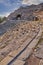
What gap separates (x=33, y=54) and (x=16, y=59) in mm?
579

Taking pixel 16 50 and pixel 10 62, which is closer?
pixel 10 62

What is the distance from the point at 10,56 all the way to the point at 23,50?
59 cm

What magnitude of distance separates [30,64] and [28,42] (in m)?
1.55

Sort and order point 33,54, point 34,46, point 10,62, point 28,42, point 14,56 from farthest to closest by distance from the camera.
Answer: point 28,42 < point 34,46 < point 33,54 < point 14,56 < point 10,62

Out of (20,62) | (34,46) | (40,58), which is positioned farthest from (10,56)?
(34,46)

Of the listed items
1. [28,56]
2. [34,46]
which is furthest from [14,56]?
[34,46]

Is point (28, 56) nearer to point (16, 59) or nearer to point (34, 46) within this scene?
point (16, 59)

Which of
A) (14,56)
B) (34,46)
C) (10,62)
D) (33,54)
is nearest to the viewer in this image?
(10,62)

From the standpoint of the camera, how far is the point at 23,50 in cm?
466

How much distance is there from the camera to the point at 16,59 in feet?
13.3

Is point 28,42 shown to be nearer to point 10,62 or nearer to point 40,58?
point 40,58

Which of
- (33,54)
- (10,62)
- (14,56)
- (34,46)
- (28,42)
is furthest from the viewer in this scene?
(28,42)

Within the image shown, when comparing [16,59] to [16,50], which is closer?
[16,59]

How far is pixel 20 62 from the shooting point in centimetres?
390
